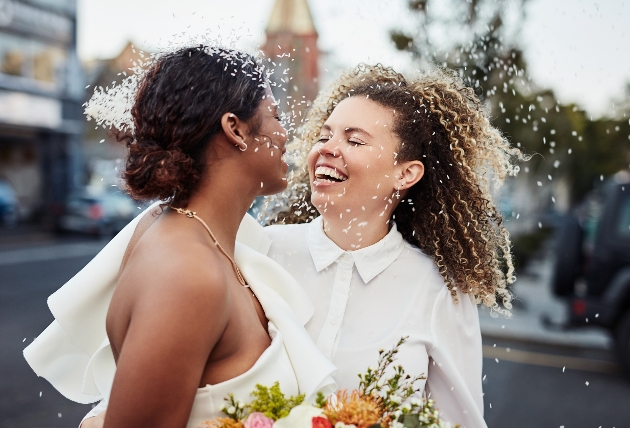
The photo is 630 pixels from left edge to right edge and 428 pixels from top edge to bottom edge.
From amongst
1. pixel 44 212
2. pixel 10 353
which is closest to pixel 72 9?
pixel 44 212

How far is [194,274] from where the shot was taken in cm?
131

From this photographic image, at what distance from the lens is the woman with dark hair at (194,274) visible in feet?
4.21

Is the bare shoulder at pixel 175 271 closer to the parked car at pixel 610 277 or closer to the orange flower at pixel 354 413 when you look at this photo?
the orange flower at pixel 354 413

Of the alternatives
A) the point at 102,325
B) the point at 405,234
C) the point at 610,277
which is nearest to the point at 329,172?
the point at 405,234

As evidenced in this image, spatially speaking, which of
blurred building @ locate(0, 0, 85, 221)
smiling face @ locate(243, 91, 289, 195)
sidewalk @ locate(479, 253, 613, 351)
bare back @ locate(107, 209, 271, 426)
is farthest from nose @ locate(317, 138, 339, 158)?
blurred building @ locate(0, 0, 85, 221)

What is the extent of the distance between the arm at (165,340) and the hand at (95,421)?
1.44ft

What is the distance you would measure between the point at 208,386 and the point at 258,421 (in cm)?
18

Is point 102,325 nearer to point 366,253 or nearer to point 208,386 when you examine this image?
point 208,386

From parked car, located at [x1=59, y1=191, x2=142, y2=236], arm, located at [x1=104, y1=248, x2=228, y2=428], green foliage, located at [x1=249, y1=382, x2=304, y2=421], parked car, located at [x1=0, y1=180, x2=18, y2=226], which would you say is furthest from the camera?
parked car, located at [x1=0, y1=180, x2=18, y2=226]

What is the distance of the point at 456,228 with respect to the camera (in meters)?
2.32

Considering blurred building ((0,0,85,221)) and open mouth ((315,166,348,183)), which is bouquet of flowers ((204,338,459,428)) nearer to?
open mouth ((315,166,348,183))

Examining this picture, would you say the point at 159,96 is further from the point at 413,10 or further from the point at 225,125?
the point at 413,10

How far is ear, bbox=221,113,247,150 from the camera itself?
1523 mm

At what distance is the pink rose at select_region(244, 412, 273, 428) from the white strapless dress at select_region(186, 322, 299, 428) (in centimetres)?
12
